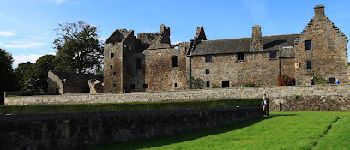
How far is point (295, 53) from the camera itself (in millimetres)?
57812

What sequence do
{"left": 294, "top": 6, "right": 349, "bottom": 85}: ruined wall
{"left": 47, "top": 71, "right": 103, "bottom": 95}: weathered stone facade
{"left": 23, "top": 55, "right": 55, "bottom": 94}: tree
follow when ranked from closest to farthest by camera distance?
{"left": 294, "top": 6, "right": 349, "bottom": 85}: ruined wall, {"left": 47, "top": 71, "right": 103, "bottom": 95}: weathered stone facade, {"left": 23, "top": 55, "right": 55, "bottom": 94}: tree

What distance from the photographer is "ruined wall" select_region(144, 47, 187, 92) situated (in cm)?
6731

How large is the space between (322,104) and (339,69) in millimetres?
12023

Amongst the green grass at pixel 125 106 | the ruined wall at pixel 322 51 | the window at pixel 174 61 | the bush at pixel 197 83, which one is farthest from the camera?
the window at pixel 174 61

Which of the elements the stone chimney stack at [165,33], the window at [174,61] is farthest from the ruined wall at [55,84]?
the window at [174,61]

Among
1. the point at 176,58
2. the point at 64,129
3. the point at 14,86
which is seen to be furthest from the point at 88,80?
the point at 64,129

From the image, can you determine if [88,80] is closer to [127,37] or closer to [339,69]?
[127,37]

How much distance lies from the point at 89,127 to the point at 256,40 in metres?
46.6

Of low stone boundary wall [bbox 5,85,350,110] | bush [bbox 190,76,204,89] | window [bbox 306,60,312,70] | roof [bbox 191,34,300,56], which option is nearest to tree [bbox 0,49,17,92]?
low stone boundary wall [bbox 5,85,350,110]

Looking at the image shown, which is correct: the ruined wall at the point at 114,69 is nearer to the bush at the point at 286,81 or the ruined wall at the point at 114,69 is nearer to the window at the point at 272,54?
the window at the point at 272,54

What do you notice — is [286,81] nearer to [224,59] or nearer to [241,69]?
[241,69]

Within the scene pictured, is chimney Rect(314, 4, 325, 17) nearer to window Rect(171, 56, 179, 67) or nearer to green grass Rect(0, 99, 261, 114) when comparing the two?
window Rect(171, 56, 179, 67)

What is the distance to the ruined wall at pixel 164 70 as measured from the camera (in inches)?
2650

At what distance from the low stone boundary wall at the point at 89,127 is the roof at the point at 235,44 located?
36450 millimetres
